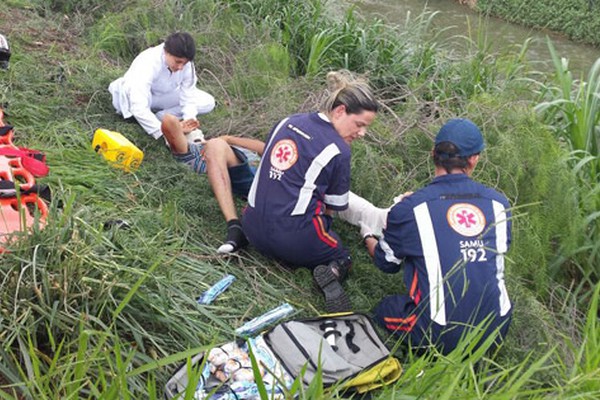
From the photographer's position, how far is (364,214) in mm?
3719

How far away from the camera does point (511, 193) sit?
413 centimetres

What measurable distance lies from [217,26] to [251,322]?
14.2 ft

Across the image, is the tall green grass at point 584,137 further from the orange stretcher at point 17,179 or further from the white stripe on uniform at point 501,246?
the orange stretcher at point 17,179

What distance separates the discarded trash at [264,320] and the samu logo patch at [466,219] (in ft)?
2.67

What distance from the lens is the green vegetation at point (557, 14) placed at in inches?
552

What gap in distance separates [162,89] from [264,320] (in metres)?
2.34

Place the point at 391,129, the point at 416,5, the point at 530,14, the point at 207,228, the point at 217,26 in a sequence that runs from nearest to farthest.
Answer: the point at 207,228 → the point at 391,129 → the point at 217,26 → the point at 416,5 → the point at 530,14

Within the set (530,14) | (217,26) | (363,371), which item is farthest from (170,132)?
(530,14)

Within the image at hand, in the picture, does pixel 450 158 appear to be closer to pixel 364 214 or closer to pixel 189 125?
pixel 364 214

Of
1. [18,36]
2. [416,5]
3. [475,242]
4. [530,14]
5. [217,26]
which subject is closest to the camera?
[475,242]

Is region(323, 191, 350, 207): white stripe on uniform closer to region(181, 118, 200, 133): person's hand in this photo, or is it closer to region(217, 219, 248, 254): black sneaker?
region(217, 219, 248, 254): black sneaker

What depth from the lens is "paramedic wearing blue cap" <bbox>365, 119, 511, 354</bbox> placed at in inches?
111

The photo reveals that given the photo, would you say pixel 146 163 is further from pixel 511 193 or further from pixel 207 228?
pixel 511 193

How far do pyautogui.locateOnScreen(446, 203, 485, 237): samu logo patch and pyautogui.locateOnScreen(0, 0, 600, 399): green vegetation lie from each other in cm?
21
